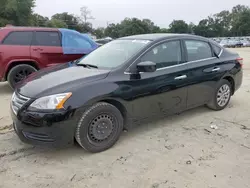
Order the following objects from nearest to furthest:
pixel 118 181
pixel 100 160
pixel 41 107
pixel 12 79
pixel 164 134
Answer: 1. pixel 118 181
2. pixel 41 107
3. pixel 100 160
4. pixel 164 134
5. pixel 12 79

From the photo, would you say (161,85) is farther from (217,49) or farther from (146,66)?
(217,49)

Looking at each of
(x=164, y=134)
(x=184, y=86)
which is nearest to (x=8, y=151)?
(x=164, y=134)

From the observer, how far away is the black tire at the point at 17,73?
22.2ft

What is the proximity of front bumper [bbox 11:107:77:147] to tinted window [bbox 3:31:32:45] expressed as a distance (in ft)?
13.6

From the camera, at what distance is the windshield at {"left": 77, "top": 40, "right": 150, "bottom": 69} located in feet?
13.1

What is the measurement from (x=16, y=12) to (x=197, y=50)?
43.7 m

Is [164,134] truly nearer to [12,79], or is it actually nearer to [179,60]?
[179,60]

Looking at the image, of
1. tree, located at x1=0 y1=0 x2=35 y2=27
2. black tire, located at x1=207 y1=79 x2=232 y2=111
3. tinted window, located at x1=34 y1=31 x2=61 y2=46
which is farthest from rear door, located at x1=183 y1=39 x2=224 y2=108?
tree, located at x1=0 y1=0 x2=35 y2=27

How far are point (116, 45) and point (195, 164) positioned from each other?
2361 mm

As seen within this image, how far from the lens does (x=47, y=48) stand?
281 inches

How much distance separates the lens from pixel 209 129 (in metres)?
4.43

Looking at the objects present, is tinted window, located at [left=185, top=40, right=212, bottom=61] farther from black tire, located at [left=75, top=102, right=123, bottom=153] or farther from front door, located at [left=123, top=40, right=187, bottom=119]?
black tire, located at [left=75, top=102, right=123, bottom=153]

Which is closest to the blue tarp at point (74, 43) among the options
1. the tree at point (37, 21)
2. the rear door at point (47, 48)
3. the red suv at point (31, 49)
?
the red suv at point (31, 49)

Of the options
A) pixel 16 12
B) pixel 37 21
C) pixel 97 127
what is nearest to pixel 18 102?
pixel 97 127
